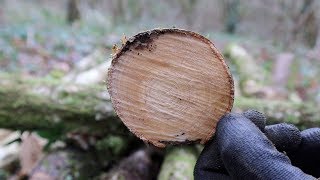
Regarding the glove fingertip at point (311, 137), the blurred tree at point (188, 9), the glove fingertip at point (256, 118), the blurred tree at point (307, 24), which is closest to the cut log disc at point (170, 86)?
the glove fingertip at point (256, 118)

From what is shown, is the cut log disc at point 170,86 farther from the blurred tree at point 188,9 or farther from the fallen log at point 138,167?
the blurred tree at point 188,9

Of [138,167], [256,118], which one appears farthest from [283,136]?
[138,167]

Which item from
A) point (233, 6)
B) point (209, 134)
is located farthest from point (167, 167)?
point (233, 6)

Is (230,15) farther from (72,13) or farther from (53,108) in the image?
(53,108)

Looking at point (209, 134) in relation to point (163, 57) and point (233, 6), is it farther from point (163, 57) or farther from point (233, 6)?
point (233, 6)

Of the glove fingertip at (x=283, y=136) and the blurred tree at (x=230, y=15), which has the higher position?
the glove fingertip at (x=283, y=136)

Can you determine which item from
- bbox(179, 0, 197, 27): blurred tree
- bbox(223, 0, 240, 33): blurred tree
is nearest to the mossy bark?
bbox(179, 0, 197, 27): blurred tree

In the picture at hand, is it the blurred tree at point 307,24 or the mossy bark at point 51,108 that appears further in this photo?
the blurred tree at point 307,24
